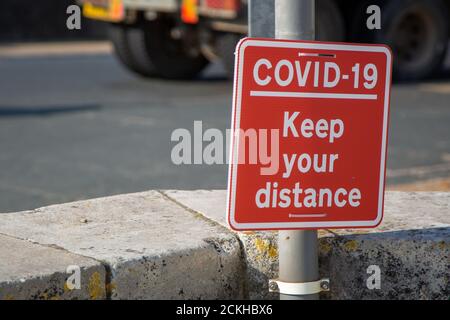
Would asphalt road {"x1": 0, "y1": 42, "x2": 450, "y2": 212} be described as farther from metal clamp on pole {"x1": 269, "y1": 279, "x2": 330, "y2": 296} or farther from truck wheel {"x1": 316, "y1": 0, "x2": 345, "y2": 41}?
metal clamp on pole {"x1": 269, "y1": 279, "x2": 330, "y2": 296}

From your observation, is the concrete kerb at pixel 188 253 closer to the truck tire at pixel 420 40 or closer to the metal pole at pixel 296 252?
the metal pole at pixel 296 252

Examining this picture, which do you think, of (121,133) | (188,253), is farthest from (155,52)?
(188,253)

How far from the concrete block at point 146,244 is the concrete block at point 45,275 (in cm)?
5

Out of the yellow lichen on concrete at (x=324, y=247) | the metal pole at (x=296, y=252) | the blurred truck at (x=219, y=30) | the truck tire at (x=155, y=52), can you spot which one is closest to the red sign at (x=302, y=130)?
the metal pole at (x=296, y=252)

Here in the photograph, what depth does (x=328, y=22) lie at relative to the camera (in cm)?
987

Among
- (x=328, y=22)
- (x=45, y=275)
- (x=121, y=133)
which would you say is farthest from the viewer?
(x=328, y=22)

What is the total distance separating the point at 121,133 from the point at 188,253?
4521mm

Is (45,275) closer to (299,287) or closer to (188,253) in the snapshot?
(188,253)

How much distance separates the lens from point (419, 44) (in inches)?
442
